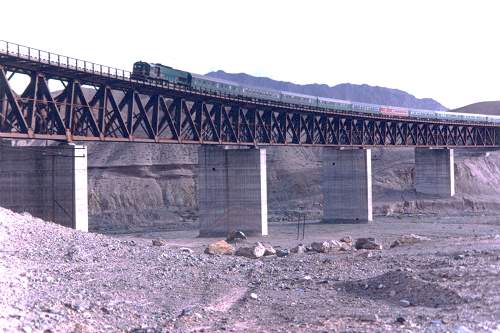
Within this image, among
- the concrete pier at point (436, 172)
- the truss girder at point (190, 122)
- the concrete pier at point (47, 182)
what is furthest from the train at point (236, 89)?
the concrete pier at point (47, 182)

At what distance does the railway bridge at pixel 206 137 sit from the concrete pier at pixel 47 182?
0.06 m

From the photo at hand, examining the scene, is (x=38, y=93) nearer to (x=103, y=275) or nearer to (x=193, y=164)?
(x=103, y=275)

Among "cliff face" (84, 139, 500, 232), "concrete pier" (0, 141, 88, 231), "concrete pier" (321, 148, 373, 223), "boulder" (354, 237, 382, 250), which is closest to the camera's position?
"boulder" (354, 237, 382, 250)

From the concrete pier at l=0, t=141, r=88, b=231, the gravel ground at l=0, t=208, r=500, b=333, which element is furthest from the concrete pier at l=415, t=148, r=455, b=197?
the concrete pier at l=0, t=141, r=88, b=231

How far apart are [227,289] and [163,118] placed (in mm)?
31488

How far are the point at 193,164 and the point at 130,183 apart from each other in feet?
39.8

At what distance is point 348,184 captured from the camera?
2820 inches

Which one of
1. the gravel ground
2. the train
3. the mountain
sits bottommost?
the gravel ground

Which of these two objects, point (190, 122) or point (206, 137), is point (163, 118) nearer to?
point (190, 122)

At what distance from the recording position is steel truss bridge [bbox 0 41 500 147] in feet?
132

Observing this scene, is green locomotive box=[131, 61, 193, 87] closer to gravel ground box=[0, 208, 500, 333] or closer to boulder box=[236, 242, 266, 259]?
boulder box=[236, 242, 266, 259]

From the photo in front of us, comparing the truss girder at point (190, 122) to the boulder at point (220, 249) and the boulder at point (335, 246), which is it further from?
the boulder at point (335, 246)

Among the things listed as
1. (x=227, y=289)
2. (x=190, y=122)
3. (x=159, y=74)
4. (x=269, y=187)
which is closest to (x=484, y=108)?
(x=269, y=187)

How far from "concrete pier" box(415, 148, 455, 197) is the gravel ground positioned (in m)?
57.3
